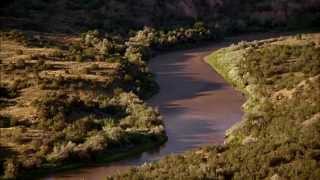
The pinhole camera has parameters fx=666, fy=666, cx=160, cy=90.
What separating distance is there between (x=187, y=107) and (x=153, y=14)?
40.9 m

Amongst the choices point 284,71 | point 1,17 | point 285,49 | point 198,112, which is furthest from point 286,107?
point 1,17

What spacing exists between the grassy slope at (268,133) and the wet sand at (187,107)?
1.32m

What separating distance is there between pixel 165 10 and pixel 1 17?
2198cm

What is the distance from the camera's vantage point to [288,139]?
1308 inches

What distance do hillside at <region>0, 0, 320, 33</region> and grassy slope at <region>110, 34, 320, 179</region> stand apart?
84.7ft

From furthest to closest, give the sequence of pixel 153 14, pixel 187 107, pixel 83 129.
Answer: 1. pixel 153 14
2. pixel 187 107
3. pixel 83 129

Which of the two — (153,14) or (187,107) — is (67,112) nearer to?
(187,107)

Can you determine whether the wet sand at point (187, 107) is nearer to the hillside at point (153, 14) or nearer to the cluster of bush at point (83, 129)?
the cluster of bush at point (83, 129)

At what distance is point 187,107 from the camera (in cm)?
4706

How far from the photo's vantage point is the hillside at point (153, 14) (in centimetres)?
7869

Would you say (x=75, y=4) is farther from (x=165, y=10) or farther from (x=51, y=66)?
(x=51, y=66)

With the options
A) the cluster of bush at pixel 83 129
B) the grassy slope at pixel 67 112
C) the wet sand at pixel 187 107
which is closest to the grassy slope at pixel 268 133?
the wet sand at pixel 187 107

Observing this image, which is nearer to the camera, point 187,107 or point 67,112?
point 67,112

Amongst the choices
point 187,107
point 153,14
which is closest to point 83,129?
point 187,107
